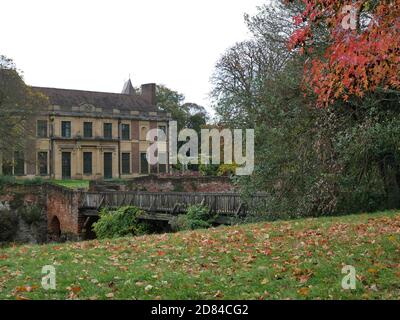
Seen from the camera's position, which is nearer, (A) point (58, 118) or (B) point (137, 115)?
(A) point (58, 118)

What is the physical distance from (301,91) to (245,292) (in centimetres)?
1168

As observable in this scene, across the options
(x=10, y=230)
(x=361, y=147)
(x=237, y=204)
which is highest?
(x=361, y=147)

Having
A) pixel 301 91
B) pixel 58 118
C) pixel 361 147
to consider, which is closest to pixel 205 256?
pixel 361 147

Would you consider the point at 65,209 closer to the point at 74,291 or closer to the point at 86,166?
the point at 86,166

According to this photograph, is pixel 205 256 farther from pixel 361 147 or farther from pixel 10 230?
pixel 10 230

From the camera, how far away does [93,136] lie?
58.1m

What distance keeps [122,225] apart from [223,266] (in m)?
17.4

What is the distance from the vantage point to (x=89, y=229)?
33.1m

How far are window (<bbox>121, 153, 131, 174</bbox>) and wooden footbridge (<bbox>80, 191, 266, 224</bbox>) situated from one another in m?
27.9

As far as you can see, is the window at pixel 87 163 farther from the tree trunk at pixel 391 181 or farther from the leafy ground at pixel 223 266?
the leafy ground at pixel 223 266

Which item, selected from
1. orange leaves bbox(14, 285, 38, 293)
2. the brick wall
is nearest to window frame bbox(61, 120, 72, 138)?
the brick wall

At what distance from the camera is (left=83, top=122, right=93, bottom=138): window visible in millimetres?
57500

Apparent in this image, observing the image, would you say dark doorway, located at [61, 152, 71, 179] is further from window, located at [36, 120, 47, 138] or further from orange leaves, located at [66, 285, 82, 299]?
orange leaves, located at [66, 285, 82, 299]

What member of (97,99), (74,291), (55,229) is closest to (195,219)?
(74,291)
